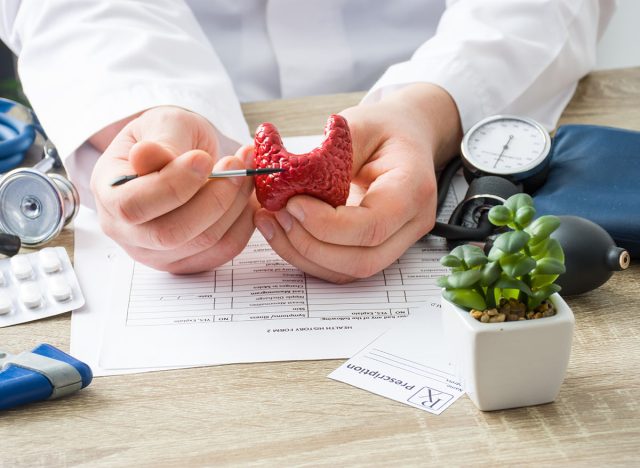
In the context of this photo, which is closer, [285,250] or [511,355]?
[511,355]

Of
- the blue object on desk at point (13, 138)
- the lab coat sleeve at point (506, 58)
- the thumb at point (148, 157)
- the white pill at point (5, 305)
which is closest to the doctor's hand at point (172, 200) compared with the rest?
the thumb at point (148, 157)

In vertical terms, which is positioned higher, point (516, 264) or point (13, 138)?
point (516, 264)

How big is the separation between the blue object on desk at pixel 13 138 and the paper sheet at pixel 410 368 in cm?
52

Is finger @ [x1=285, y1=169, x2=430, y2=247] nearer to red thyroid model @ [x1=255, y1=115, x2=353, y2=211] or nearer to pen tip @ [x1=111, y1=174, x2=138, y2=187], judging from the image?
red thyroid model @ [x1=255, y1=115, x2=353, y2=211]

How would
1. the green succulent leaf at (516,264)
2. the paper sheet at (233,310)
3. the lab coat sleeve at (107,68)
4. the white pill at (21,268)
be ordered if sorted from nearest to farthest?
the green succulent leaf at (516,264) < the paper sheet at (233,310) < the white pill at (21,268) < the lab coat sleeve at (107,68)

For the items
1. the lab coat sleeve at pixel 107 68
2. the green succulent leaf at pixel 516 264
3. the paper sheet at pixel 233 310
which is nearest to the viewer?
the green succulent leaf at pixel 516 264

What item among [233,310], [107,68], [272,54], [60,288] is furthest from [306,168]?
[272,54]

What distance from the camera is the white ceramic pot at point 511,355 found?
56cm

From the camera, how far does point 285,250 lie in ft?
2.53

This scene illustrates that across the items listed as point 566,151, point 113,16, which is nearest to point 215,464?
point 566,151

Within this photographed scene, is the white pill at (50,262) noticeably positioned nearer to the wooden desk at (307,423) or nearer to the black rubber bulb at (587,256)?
the wooden desk at (307,423)

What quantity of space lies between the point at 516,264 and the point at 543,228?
0.11 feet

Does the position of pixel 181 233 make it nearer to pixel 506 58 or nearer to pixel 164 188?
pixel 164 188

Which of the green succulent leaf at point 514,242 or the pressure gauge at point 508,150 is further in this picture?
A: the pressure gauge at point 508,150
